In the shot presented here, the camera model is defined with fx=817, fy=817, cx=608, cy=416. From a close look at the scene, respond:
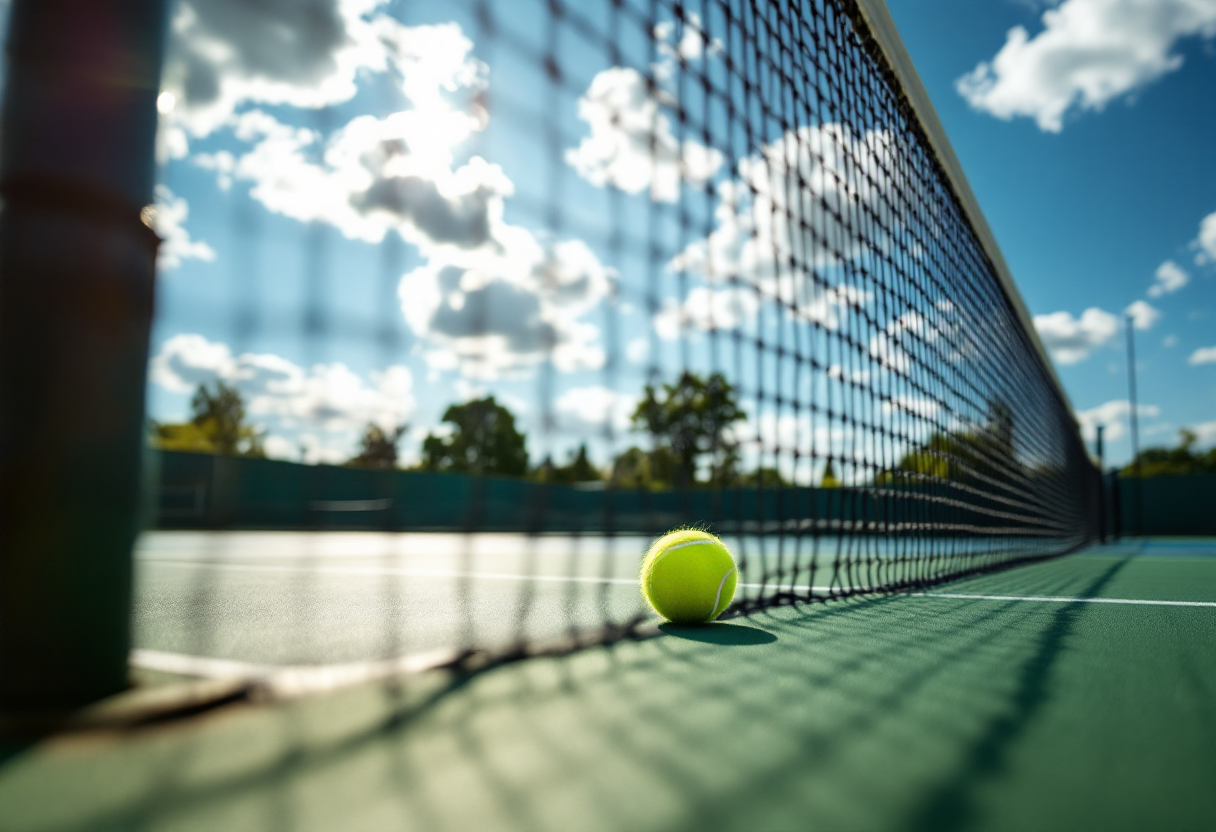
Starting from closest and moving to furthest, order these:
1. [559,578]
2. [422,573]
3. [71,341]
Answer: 1. [71,341]
2. [559,578]
3. [422,573]

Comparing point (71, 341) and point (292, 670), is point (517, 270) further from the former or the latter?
point (71, 341)

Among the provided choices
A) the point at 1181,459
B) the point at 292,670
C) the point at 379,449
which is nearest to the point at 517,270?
the point at 379,449

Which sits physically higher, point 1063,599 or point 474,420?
point 474,420

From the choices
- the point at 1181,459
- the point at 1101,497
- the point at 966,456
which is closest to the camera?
the point at 966,456

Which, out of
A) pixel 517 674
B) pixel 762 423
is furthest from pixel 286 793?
pixel 762 423

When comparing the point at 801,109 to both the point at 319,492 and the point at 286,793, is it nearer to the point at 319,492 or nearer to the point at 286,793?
the point at 319,492

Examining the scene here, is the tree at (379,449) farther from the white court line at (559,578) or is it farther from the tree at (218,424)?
the white court line at (559,578)

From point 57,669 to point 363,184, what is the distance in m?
1.29

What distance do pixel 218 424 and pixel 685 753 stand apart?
1.26 metres

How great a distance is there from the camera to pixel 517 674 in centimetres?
175

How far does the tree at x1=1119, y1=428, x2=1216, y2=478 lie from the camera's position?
1877 inches

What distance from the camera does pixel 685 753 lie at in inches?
45.8

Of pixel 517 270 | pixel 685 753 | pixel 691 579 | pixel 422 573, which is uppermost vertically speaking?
pixel 517 270

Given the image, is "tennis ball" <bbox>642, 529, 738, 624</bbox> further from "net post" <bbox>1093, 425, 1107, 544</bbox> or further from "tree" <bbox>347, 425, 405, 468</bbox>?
"net post" <bbox>1093, 425, 1107, 544</bbox>
